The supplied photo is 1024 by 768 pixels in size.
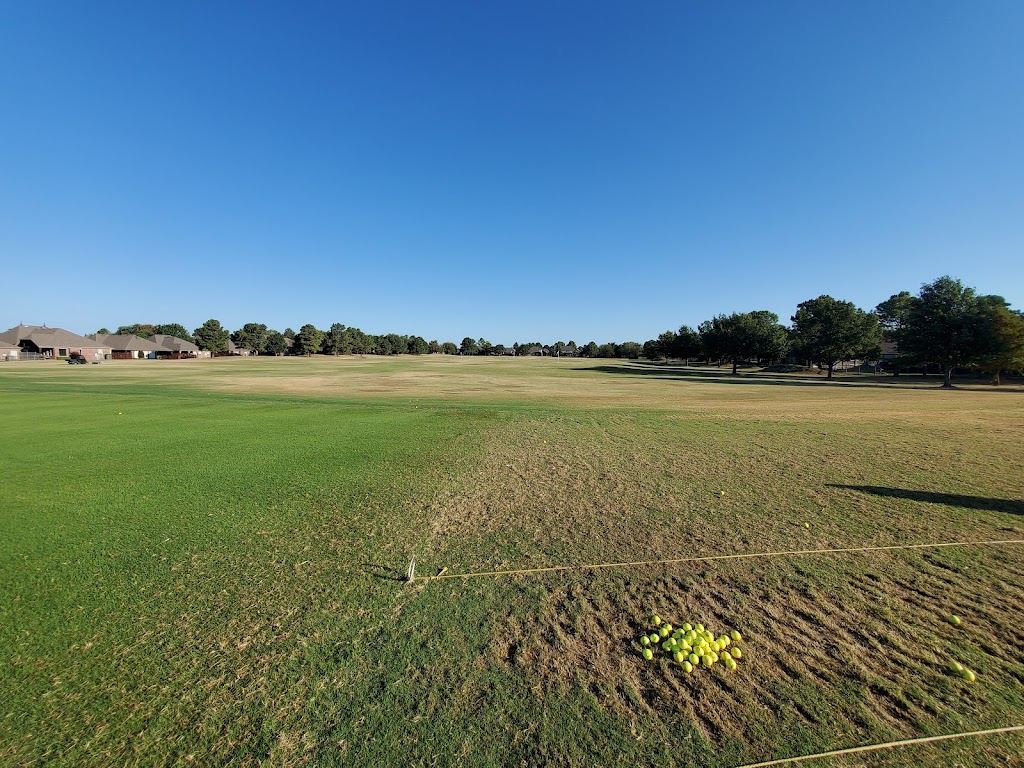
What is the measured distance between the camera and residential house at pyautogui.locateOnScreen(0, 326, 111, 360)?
9956cm

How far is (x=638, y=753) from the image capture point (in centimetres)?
318

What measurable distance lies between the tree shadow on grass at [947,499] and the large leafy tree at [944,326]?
4372 centimetres

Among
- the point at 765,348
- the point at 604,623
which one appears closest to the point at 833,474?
the point at 604,623

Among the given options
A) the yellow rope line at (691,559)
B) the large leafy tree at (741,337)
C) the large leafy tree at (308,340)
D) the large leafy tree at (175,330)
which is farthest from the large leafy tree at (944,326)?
the large leafy tree at (175,330)

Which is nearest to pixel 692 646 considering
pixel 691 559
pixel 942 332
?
pixel 691 559

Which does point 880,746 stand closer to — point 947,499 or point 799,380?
point 947,499

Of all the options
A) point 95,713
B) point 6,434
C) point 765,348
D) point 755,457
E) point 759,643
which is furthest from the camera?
point 765,348

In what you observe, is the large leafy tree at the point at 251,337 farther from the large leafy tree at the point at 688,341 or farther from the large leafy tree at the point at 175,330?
the large leafy tree at the point at 688,341

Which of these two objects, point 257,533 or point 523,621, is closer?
point 523,621

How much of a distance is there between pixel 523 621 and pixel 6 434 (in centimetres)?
1922

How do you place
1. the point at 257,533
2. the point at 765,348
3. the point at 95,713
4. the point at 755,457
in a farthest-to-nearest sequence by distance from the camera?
1. the point at 765,348
2. the point at 755,457
3. the point at 257,533
4. the point at 95,713

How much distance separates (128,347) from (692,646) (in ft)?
488

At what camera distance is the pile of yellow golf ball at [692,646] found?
13.6ft

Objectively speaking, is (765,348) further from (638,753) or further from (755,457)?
(638,753)
